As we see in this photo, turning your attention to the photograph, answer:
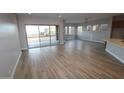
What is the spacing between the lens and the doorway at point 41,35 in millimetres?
7254

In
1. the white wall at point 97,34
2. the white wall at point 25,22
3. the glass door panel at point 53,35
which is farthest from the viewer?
the white wall at point 97,34

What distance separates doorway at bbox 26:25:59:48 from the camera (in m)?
7.25

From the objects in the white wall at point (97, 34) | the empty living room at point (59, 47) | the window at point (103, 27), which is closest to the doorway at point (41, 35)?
the empty living room at point (59, 47)

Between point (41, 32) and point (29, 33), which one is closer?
point (29, 33)

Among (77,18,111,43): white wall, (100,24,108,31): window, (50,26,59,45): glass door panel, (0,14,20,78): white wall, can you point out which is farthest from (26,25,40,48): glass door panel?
(100,24,108,31): window

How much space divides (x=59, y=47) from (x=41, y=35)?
1926mm

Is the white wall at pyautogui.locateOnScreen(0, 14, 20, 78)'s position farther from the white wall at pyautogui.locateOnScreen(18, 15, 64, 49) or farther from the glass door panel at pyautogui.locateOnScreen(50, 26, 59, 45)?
the glass door panel at pyautogui.locateOnScreen(50, 26, 59, 45)

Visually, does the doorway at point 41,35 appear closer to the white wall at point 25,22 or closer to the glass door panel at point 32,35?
the glass door panel at point 32,35

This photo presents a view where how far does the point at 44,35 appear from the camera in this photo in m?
7.95
